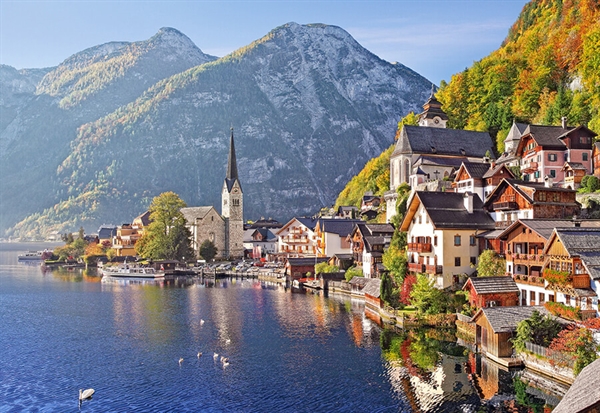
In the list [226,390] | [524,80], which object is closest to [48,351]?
[226,390]

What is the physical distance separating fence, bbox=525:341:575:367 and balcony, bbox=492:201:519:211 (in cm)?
2258

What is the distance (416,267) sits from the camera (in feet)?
203

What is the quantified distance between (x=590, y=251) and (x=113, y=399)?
3523 cm

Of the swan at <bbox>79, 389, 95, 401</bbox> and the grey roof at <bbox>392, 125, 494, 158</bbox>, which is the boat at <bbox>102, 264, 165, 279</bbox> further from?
the swan at <bbox>79, 389, 95, 401</bbox>

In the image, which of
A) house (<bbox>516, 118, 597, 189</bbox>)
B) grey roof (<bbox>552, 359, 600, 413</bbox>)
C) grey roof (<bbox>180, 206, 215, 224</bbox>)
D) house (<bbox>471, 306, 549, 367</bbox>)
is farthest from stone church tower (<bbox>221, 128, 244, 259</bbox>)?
grey roof (<bbox>552, 359, 600, 413</bbox>)

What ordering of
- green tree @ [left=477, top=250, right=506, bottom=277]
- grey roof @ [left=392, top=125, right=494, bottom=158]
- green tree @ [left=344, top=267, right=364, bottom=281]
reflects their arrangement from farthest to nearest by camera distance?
1. grey roof @ [left=392, top=125, right=494, bottom=158]
2. green tree @ [left=344, top=267, right=364, bottom=281]
3. green tree @ [left=477, top=250, right=506, bottom=277]

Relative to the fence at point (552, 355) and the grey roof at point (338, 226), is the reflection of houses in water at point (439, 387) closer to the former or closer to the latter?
the fence at point (552, 355)

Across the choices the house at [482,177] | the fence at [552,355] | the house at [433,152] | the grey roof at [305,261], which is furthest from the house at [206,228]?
the fence at [552,355]

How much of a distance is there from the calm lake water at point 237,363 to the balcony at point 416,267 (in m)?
8.24

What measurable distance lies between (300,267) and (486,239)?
47.6 m

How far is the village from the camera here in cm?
3981

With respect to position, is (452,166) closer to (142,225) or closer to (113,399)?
(113,399)

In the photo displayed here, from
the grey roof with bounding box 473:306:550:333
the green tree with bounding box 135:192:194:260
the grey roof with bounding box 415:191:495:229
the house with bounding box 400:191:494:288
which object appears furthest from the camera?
the green tree with bounding box 135:192:194:260

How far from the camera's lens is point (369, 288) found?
6788 centimetres
